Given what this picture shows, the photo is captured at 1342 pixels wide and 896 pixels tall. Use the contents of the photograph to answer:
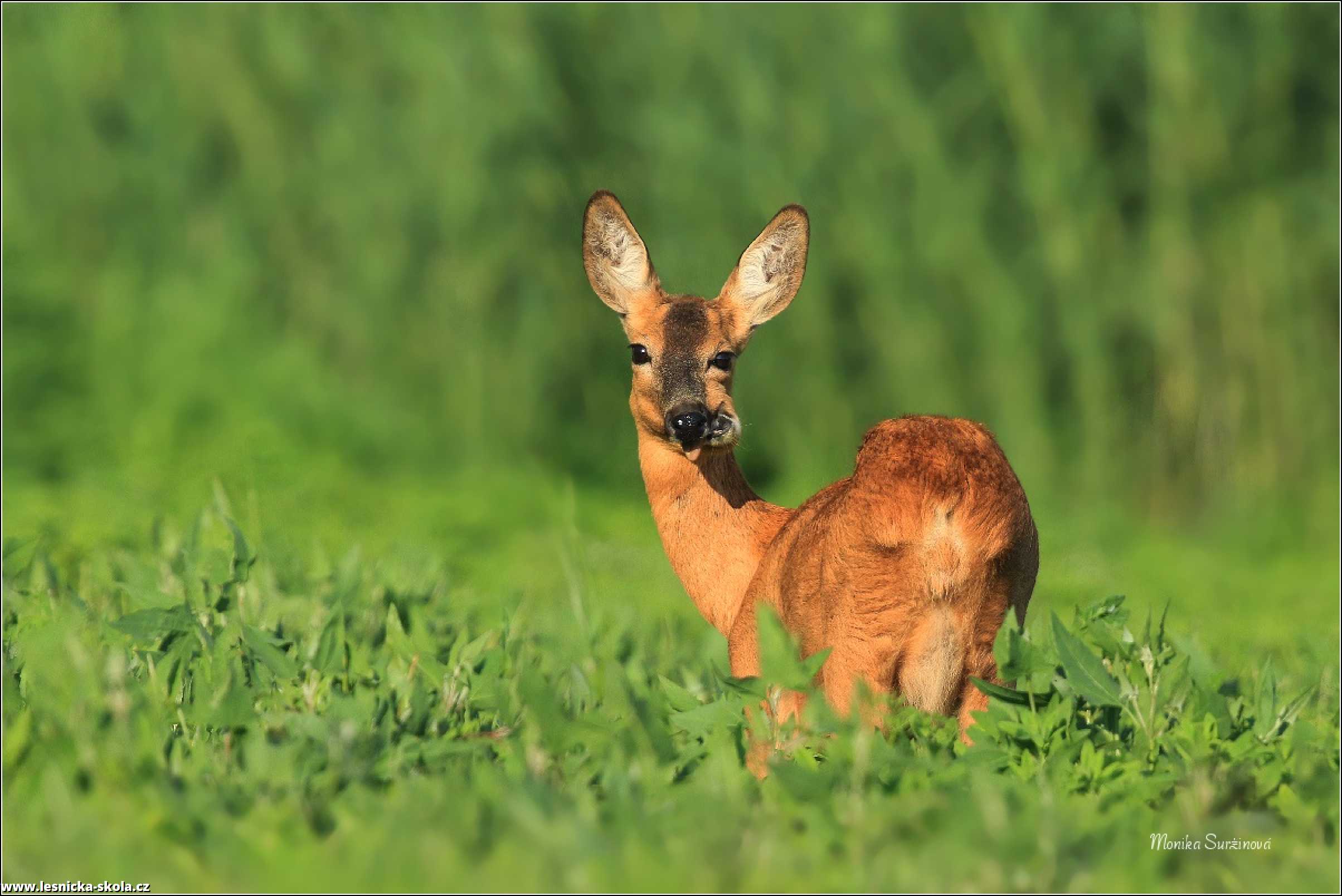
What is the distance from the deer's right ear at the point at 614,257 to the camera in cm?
507

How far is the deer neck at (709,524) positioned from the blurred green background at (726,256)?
3.90 m

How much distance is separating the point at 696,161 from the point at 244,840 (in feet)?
22.8

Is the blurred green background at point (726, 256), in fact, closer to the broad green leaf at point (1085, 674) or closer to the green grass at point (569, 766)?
the green grass at point (569, 766)

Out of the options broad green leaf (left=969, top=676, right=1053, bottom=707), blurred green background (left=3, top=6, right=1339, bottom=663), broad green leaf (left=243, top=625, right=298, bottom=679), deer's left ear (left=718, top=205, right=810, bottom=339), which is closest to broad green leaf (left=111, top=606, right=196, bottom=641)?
broad green leaf (left=243, top=625, right=298, bottom=679)

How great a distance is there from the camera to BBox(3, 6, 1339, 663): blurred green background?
933 cm

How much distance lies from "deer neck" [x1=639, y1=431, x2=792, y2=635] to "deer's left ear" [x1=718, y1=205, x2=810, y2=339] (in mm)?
481

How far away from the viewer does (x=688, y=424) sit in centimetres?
445

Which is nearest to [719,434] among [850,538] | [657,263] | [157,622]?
[850,538]

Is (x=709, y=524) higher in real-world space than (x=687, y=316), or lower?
lower

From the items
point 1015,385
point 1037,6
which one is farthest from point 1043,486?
point 1037,6

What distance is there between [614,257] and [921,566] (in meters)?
1.68

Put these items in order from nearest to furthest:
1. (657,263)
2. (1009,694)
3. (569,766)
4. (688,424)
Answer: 1. (569,766)
2. (1009,694)
3. (688,424)
4. (657,263)

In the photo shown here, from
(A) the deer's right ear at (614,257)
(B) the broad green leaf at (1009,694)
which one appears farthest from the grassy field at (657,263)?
(B) the broad green leaf at (1009,694)

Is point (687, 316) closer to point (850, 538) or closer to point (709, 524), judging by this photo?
point (709, 524)
